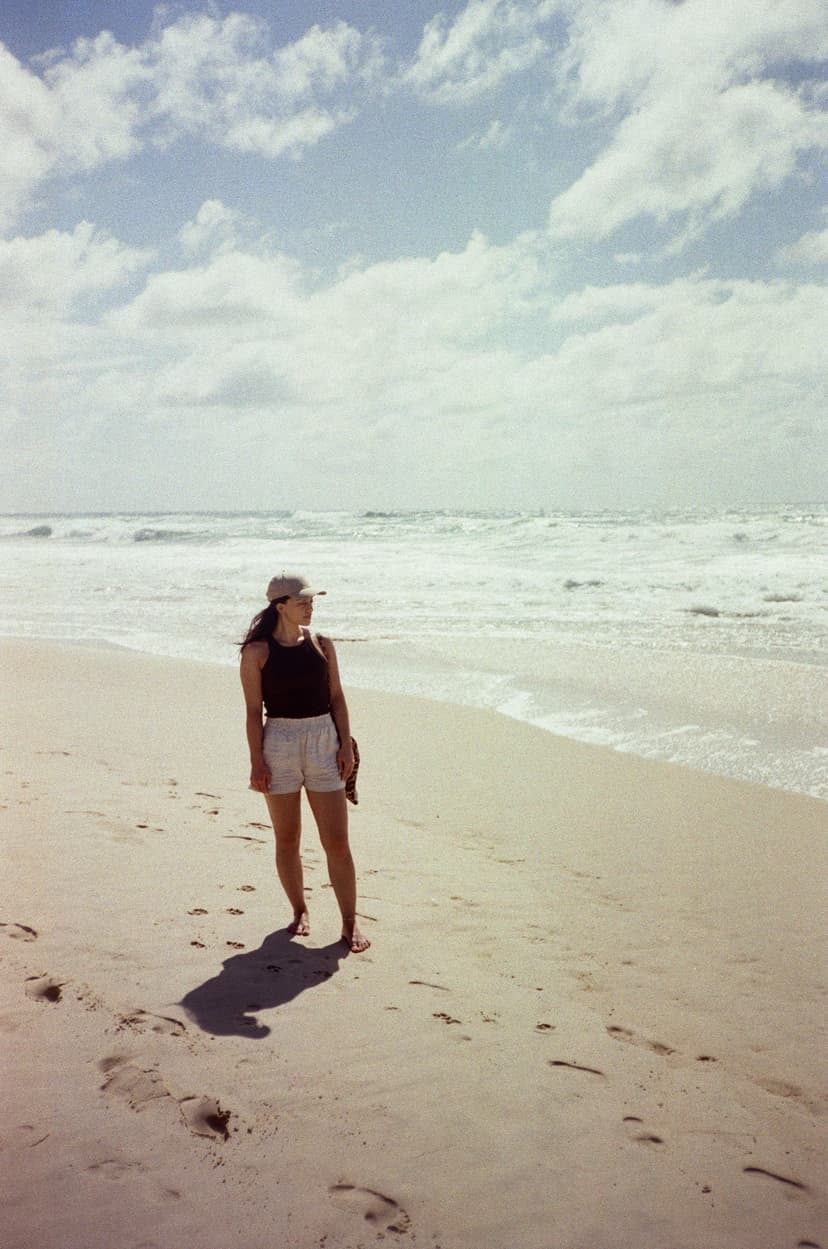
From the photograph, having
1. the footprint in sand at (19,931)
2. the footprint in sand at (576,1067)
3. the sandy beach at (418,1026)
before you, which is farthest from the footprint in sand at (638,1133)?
the footprint in sand at (19,931)

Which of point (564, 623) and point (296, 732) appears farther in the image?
point (564, 623)

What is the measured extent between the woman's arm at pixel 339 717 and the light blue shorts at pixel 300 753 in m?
0.06

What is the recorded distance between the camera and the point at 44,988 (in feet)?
11.2

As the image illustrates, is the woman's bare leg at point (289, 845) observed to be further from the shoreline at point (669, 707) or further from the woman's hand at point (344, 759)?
the shoreline at point (669, 707)

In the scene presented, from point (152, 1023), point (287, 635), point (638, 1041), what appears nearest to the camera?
point (152, 1023)

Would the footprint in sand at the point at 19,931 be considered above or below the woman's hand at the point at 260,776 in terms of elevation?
below

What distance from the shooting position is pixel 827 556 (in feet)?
94.3

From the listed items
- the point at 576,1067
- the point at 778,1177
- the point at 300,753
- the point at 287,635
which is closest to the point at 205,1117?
the point at 576,1067

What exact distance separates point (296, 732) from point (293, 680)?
10.1 inches

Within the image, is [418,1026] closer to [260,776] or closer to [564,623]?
[260,776]

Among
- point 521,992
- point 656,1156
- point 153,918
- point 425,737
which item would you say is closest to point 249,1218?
point 656,1156

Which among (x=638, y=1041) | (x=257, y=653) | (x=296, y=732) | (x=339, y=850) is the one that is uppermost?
(x=257, y=653)

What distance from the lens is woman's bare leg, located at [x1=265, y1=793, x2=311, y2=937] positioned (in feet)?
13.9

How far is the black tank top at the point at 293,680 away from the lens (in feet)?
13.5
